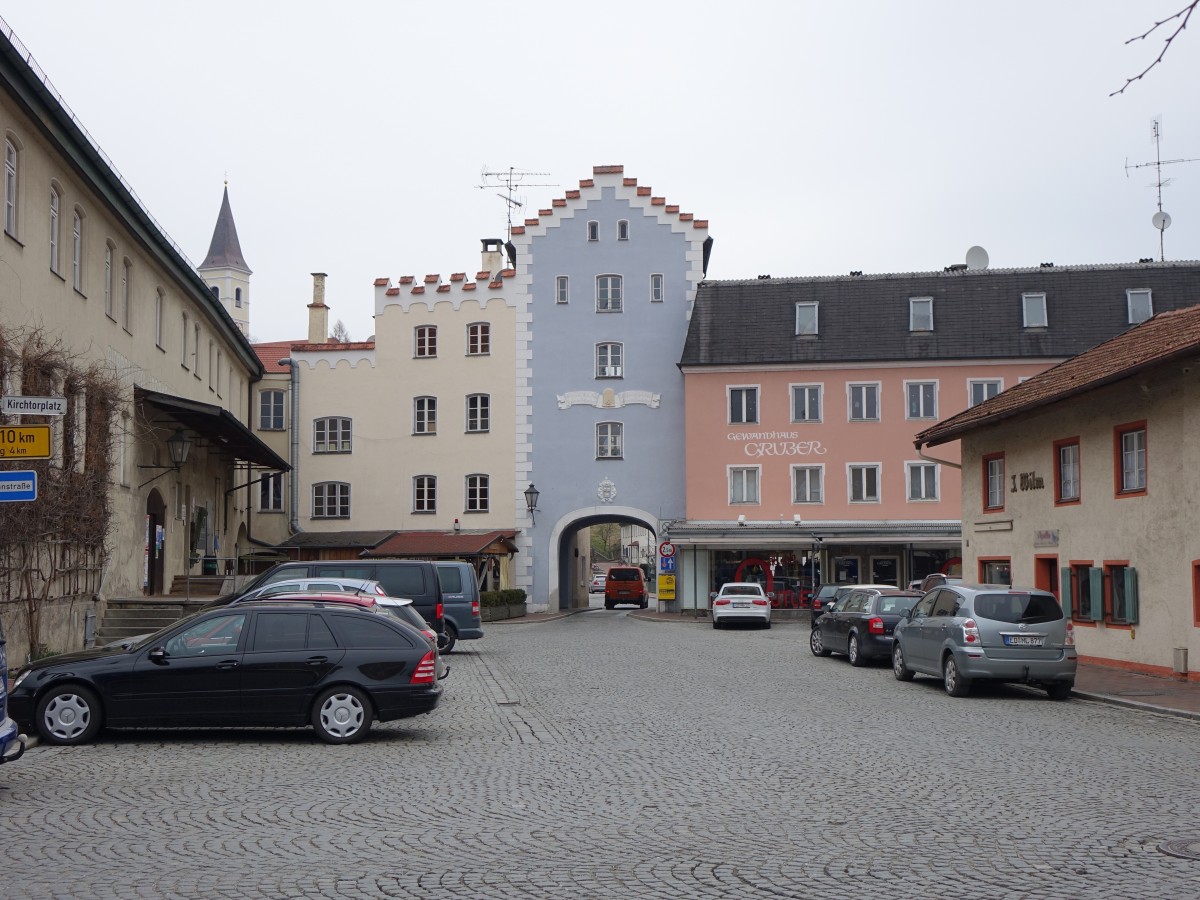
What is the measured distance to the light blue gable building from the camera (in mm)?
50500

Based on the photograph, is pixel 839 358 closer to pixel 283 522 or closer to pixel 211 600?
pixel 283 522

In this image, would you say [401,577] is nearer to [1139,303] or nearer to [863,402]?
[863,402]

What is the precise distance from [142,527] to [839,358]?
2651cm

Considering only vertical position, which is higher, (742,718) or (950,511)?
(950,511)

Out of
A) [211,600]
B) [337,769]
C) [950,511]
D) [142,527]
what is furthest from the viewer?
[950,511]

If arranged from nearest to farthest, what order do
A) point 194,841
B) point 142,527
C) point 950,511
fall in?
point 194,841 → point 142,527 → point 950,511

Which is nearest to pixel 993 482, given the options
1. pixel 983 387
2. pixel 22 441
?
pixel 983 387

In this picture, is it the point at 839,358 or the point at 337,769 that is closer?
the point at 337,769

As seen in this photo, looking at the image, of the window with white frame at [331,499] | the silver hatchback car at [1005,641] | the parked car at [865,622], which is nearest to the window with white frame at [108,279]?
the parked car at [865,622]

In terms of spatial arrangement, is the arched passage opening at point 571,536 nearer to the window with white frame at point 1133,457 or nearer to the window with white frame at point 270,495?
the window with white frame at point 270,495

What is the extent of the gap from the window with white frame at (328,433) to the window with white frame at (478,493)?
5.36 metres

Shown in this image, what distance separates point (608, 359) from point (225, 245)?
206ft

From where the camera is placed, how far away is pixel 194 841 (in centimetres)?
901

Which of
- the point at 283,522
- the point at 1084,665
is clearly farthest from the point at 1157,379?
the point at 283,522
